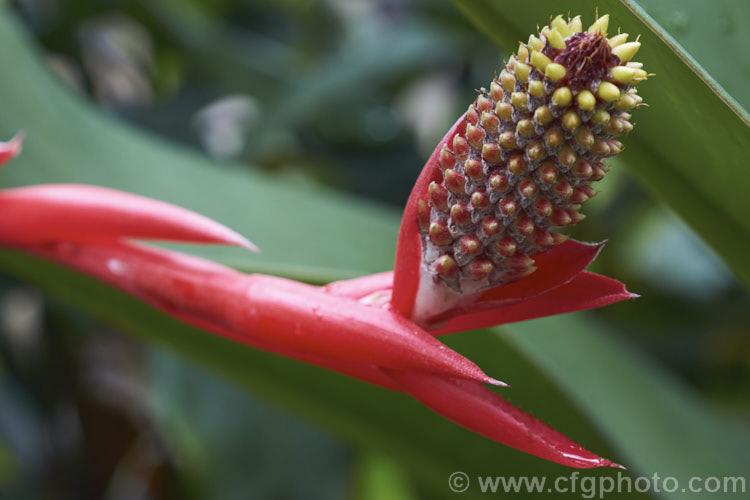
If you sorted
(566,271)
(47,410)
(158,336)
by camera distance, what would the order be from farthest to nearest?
1. (47,410)
2. (158,336)
3. (566,271)

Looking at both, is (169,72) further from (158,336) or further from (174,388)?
(158,336)

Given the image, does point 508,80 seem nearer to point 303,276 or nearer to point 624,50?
point 624,50

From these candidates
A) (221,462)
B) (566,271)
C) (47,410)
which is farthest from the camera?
(47,410)

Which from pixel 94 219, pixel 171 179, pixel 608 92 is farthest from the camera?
pixel 171 179

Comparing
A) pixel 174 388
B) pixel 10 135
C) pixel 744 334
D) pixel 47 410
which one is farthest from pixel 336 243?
pixel 744 334

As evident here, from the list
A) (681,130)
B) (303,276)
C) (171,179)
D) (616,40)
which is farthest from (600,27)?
(171,179)

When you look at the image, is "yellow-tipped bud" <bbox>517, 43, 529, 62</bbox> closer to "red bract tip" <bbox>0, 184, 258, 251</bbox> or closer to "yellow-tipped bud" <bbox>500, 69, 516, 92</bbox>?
"yellow-tipped bud" <bbox>500, 69, 516, 92</bbox>

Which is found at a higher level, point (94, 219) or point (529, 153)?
point (529, 153)

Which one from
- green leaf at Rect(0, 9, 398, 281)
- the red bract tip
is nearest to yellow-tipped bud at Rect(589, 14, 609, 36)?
the red bract tip
